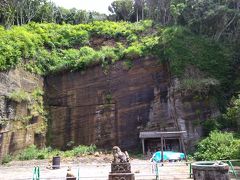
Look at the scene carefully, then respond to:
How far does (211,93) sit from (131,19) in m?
25.2

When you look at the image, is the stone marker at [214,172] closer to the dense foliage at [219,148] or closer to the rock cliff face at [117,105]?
the dense foliage at [219,148]

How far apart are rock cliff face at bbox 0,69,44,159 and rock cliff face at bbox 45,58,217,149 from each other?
2241 millimetres

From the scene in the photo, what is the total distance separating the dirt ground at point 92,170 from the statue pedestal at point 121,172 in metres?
0.48

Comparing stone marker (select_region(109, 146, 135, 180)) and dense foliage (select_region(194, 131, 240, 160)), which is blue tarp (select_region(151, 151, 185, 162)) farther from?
stone marker (select_region(109, 146, 135, 180))

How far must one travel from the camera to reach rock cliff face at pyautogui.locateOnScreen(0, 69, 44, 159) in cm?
2328

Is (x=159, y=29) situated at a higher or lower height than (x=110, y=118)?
higher

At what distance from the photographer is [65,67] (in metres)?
29.5

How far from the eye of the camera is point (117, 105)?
27297 mm

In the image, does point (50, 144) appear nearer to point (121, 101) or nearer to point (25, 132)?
point (25, 132)

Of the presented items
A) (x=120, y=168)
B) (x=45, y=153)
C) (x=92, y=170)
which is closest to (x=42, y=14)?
(x=45, y=153)

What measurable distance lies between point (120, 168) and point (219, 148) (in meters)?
8.99

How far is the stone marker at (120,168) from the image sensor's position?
40.1ft

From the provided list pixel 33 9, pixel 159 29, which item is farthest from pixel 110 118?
pixel 33 9

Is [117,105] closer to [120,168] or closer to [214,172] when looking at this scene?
[120,168]
